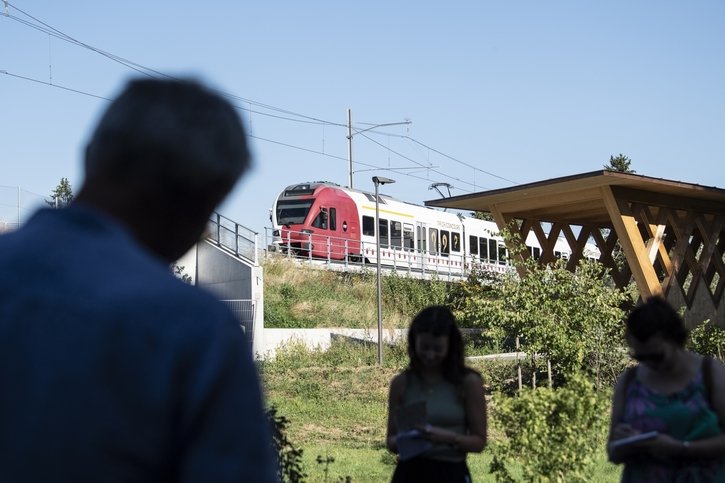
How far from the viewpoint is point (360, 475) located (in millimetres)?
12070

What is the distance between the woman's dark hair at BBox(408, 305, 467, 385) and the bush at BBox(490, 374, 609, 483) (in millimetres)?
2834

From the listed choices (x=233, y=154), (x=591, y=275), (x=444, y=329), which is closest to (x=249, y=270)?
(x=591, y=275)

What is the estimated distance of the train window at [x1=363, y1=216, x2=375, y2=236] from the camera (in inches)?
1560

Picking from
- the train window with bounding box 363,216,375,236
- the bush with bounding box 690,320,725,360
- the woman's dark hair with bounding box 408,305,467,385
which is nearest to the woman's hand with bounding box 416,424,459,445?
the woman's dark hair with bounding box 408,305,467,385

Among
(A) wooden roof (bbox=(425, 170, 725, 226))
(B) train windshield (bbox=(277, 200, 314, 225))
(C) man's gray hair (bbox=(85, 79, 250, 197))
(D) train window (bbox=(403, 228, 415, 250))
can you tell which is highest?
(B) train windshield (bbox=(277, 200, 314, 225))

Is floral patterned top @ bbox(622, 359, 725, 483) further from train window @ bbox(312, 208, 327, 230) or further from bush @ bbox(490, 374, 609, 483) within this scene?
train window @ bbox(312, 208, 327, 230)

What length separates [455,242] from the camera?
153ft

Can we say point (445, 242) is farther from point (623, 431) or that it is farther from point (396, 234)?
point (623, 431)

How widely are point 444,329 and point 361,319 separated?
28041 millimetres

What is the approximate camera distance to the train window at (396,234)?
136 feet

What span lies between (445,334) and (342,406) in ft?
48.7

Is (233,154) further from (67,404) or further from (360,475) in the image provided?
(360,475)

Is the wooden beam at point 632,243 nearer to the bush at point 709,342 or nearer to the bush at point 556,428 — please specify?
the bush at point 709,342

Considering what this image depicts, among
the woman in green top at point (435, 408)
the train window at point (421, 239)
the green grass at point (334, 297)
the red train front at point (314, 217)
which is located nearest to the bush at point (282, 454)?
the woman in green top at point (435, 408)
